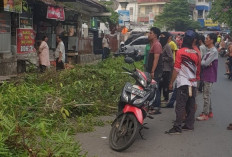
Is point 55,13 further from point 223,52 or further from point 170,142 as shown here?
point 223,52

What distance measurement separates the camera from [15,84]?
26.5 feet

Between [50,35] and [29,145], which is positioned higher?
[50,35]

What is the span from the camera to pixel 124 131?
5.27m

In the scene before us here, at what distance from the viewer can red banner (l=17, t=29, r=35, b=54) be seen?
12.3 metres

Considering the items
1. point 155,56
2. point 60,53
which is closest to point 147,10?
point 60,53

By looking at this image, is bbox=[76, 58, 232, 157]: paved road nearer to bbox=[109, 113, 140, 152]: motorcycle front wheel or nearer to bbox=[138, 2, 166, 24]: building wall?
bbox=[109, 113, 140, 152]: motorcycle front wheel

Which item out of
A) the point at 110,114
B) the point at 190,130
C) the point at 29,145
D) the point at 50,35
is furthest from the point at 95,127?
the point at 50,35

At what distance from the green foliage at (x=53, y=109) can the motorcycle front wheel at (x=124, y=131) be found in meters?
0.54

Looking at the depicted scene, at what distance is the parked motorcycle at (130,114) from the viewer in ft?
17.1

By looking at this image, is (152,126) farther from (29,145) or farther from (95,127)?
(29,145)

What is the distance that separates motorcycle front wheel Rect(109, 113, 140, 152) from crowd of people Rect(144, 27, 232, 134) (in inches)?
48.0

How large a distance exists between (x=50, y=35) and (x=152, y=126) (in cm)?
1060

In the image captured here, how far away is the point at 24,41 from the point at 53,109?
6839 mm

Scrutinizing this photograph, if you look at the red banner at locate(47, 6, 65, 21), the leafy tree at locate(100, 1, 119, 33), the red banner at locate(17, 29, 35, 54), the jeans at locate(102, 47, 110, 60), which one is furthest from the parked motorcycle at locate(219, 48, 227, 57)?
the red banner at locate(17, 29, 35, 54)
